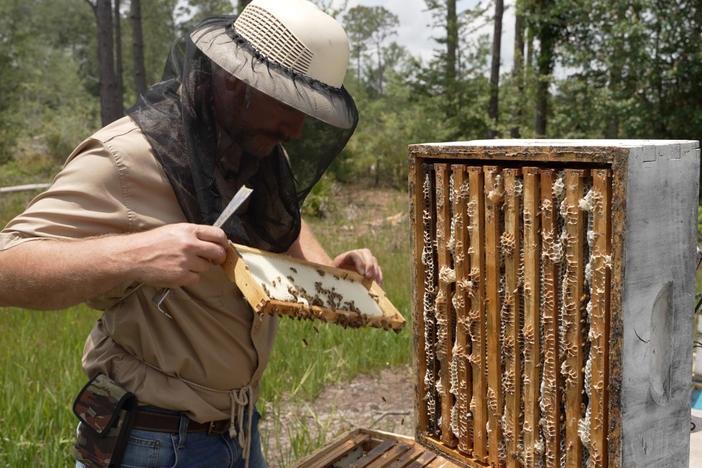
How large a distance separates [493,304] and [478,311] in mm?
59

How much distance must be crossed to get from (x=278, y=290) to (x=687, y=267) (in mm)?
919

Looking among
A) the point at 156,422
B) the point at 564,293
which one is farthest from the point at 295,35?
the point at 156,422

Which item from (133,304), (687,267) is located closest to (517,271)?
(687,267)

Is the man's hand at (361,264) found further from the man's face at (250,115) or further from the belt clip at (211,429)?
the belt clip at (211,429)

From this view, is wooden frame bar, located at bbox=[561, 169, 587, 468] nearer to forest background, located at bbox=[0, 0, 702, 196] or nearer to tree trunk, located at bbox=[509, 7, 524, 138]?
forest background, located at bbox=[0, 0, 702, 196]

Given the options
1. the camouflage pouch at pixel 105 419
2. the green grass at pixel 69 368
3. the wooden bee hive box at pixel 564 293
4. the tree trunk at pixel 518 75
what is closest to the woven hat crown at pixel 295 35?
the wooden bee hive box at pixel 564 293

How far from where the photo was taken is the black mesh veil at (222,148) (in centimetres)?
157

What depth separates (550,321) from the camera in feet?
4.62

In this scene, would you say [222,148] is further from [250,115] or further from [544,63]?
[544,63]

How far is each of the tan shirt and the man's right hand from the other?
62 mm

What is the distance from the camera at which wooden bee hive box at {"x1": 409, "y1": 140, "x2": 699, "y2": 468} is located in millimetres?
1285

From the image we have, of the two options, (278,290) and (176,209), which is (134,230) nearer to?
(176,209)

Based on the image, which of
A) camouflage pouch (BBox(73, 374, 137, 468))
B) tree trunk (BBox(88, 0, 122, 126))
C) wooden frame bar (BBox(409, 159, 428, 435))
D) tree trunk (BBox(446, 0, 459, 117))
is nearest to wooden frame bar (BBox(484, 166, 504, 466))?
wooden frame bar (BBox(409, 159, 428, 435))

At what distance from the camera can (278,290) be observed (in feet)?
4.59
